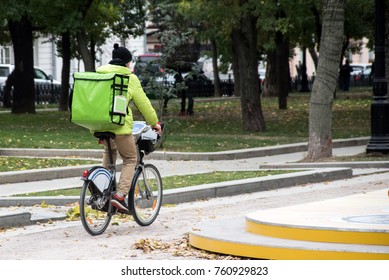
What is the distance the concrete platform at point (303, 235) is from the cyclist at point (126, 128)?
0.97 metres

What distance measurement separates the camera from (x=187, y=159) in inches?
A: 869

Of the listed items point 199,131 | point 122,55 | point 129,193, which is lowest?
point 199,131

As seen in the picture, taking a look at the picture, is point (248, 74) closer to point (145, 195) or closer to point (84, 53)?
point (84, 53)

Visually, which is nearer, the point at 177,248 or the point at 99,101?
the point at 177,248

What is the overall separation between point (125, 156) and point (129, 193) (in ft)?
1.22

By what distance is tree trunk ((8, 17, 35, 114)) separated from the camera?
37.5 m

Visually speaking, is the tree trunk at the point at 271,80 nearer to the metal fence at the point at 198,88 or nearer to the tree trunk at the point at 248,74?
the metal fence at the point at 198,88

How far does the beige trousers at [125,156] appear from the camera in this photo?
39.2ft

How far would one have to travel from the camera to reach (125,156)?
12.1 metres

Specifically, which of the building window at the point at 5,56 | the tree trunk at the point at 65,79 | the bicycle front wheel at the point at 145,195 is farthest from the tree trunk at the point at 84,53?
the building window at the point at 5,56

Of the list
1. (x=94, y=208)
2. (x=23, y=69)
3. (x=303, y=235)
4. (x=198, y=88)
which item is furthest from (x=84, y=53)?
(x=198, y=88)

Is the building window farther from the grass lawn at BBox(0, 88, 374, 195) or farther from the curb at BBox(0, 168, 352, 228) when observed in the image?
the curb at BBox(0, 168, 352, 228)

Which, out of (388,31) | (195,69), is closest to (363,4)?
(388,31)
